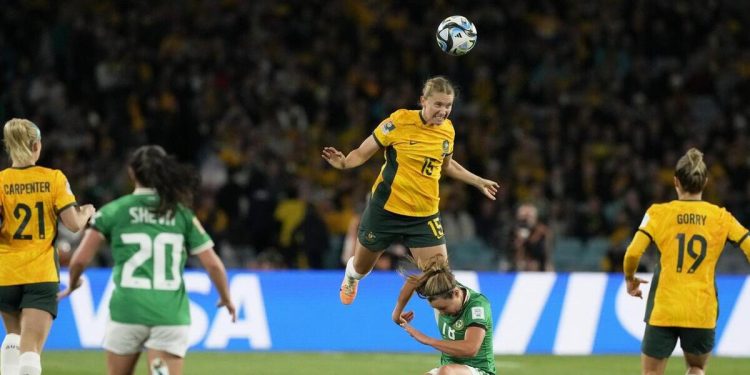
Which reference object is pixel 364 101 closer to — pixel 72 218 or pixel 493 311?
pixel 493 311

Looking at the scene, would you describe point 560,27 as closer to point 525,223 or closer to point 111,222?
point 525,223

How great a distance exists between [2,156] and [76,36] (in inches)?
110

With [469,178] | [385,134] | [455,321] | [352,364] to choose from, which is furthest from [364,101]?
[455,321]

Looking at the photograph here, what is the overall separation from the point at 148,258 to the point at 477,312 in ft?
7.91

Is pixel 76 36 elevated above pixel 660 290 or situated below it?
above

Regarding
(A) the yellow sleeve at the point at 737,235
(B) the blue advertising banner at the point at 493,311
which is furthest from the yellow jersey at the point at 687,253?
(B) the blue advertising banner at the point at 493,311

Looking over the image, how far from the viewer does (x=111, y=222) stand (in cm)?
676

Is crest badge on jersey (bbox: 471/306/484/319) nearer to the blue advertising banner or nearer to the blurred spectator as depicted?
the blue advertising banner

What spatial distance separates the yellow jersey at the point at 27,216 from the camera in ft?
26.6

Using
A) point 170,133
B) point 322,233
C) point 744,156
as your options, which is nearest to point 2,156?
point 170,133

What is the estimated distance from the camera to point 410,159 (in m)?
9.73

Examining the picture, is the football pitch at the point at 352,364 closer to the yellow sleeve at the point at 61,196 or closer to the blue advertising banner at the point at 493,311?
the blue advertising banner at the point at 493,311

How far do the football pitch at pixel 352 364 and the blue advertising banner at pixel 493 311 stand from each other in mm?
345

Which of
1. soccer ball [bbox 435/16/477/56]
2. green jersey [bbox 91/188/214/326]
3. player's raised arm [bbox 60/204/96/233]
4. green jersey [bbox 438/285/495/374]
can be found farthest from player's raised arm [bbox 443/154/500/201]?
green jersey [bbox 91/188/214/326]
